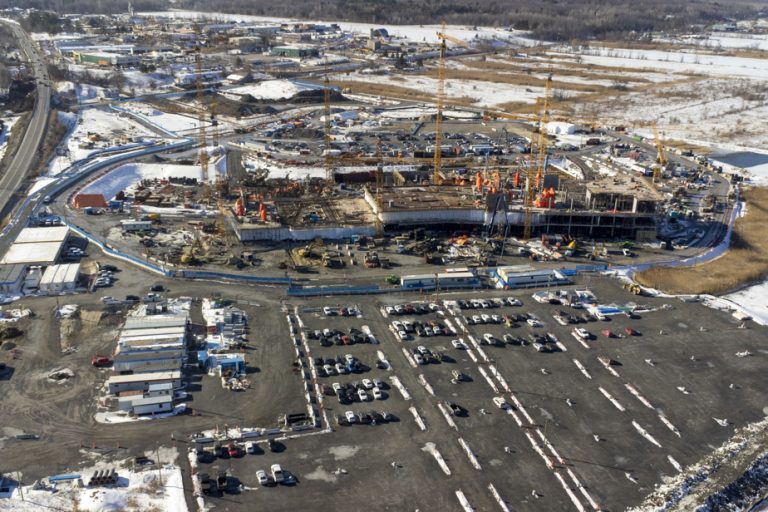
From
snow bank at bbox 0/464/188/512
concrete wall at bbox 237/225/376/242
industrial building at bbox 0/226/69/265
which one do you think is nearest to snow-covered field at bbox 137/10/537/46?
concrete wall at bbox 237/225/376/242

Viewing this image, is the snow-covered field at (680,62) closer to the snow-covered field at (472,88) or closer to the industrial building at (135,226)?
the snow-covered field at (472,88)

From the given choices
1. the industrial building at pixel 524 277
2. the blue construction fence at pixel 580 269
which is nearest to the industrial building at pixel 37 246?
the industrial building at pixel 524 277

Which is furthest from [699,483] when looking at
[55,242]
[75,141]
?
[75,141]

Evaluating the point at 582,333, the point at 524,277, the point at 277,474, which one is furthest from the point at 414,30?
the point at 277,474

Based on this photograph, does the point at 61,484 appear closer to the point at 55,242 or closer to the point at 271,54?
the point at 55,242

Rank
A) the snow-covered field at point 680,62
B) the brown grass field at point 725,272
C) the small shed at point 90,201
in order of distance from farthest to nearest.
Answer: the snow-covered field at point 680,62 → the small shed at point 90,201 → the brown grass field at point 725,272
